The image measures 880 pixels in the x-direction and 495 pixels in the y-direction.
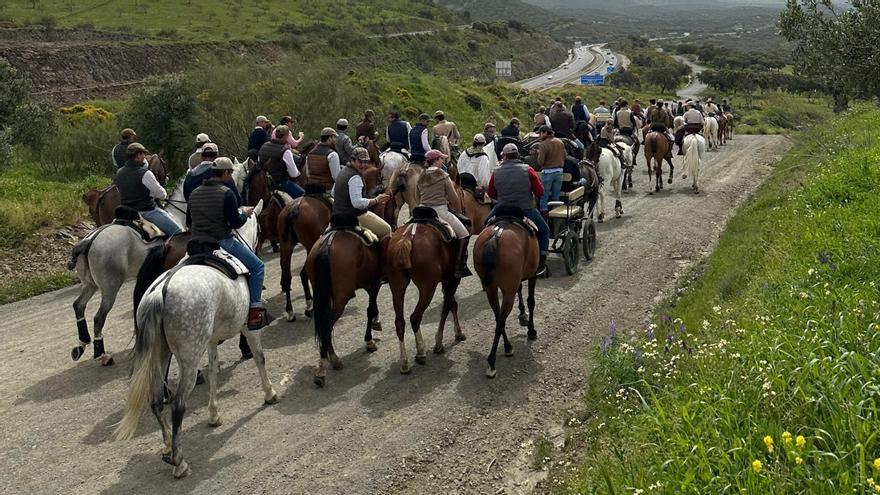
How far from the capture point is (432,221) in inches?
394

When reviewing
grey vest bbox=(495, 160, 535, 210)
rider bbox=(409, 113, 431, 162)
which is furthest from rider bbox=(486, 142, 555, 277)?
rider bbox=(409, 113, 431, 162)

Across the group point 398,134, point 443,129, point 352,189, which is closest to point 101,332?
point 352,189

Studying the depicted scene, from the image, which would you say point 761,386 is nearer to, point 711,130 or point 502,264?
point 502,264

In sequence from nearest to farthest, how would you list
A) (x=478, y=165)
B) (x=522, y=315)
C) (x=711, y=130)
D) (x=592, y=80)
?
(x=522, y=315), (x=478, y=165), (x=711, y=130), (x=592, y=80)

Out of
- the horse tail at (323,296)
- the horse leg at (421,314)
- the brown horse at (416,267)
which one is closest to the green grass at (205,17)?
the brown horse at (416,267)

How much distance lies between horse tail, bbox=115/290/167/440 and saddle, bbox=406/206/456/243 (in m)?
3.94

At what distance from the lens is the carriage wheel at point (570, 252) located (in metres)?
13.5

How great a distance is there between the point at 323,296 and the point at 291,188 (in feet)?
16.2

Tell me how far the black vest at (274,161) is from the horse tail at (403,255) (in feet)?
15.8

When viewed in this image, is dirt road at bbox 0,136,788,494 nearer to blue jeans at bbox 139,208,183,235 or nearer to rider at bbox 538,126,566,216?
blue jeans at bbox 139,208,183,235

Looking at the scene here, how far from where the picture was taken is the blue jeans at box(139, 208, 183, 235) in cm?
1091

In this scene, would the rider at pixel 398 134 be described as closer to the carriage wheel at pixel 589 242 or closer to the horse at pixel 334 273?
the carriage wheel at pixel 589 242

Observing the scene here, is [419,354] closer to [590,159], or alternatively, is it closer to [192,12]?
[590,159]

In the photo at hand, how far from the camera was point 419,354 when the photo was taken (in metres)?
9.83
